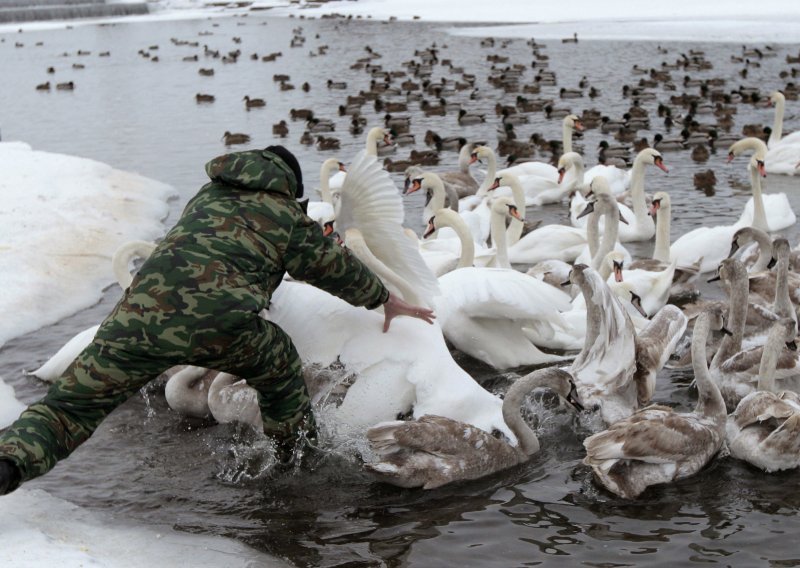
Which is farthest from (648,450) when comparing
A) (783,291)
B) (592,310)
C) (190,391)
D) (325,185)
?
(325,185)

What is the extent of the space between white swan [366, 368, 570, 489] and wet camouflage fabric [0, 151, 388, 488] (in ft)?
1.87

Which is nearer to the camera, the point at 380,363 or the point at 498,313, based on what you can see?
the point at 380,363

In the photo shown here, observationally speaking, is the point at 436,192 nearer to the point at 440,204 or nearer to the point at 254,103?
the point at 440,204

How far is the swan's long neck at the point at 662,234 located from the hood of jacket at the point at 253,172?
17.9 feet

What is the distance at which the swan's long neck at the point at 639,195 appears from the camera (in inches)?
465

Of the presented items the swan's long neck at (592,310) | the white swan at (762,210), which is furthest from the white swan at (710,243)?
the swan's long neck at (592,310)

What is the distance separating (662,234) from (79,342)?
547cm

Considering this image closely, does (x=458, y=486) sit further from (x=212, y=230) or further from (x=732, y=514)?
(x=212, y=230)

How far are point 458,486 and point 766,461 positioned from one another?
1684mm

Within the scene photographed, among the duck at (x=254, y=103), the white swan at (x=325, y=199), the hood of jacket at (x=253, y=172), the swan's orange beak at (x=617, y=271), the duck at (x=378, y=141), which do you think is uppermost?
the hood of jacket at (x=253, y=172)

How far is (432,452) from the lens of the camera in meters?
5.85

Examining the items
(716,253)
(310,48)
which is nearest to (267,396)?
(716,253)

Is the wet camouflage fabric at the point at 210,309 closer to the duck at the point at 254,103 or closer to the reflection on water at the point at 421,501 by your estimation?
the reflection on water at the point at 421,501

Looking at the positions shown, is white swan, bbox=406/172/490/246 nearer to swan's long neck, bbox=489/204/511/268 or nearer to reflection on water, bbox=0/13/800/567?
swan's long neck, bbox=489/204/511/268
